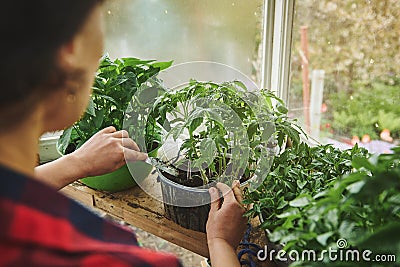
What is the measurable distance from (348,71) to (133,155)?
0.62 m

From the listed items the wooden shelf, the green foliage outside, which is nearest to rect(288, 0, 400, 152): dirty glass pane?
the green foliage outside

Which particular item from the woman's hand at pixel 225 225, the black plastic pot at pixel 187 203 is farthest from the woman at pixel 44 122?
the black plastic pot at pixel 187 203

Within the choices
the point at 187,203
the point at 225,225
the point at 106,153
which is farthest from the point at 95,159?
the point at 225,225

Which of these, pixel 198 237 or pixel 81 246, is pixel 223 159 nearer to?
pixel 198 237

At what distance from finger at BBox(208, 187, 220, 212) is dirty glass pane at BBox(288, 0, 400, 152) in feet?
1.64

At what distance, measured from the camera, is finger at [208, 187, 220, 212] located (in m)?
0.90

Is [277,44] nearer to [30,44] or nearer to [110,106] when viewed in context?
[110,106]

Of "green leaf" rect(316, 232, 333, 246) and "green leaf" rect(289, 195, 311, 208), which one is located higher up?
"green leaf" rect(289, 195, 311, 208)

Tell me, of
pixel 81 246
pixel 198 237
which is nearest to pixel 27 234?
pixel 81 246

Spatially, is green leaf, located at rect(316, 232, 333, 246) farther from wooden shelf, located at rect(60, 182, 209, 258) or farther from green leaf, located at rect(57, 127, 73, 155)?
green leaf, located at rect(57, 127, 73, 155)

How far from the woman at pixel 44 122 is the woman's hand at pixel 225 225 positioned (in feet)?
1.06

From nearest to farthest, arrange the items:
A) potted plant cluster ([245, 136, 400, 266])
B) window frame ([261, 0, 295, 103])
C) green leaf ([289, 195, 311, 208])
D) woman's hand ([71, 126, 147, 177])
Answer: potted plant cluster ([245, 136, 400, 266]) < green leaf ([289, 195, 311, 208]) < woman's hand ([71, 126, 147, 177]) < window frame ([261, 0, 295, 103])

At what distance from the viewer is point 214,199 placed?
90cm

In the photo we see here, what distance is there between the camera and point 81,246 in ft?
1.31
